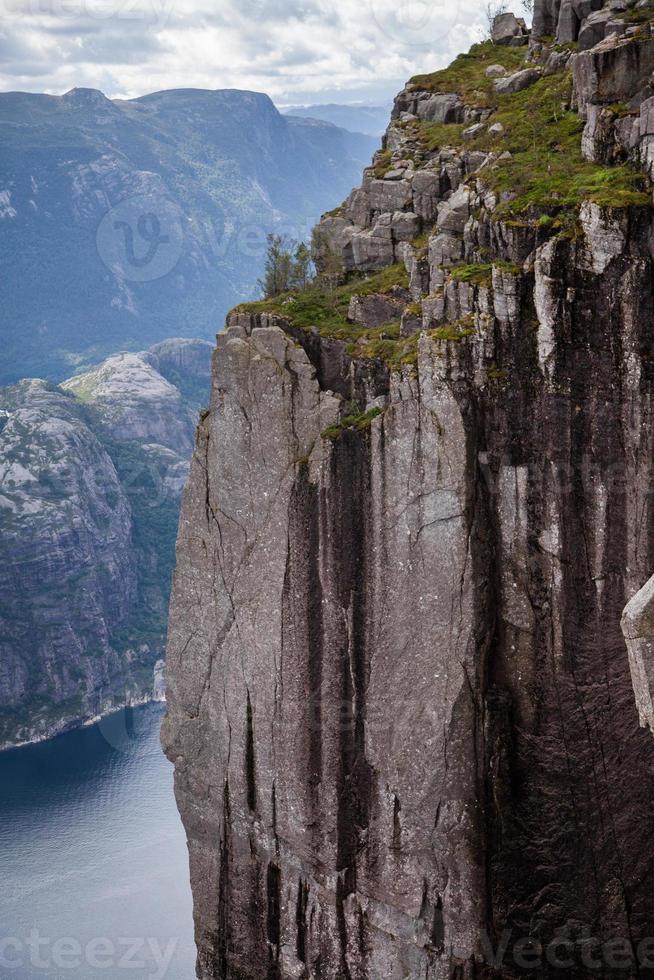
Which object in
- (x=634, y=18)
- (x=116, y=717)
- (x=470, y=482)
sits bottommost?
(x=116, y=717)

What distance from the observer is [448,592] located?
25531mm

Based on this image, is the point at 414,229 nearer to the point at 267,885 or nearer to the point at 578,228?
the point at 578,228

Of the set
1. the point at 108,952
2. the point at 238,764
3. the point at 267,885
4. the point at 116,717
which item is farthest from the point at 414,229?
the point at 116,717

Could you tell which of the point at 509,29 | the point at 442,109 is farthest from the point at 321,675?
the point at 509,29

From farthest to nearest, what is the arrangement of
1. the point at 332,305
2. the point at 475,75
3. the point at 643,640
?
1. the point at 475,75
2. the point at 332,305
3. the point at 643,640

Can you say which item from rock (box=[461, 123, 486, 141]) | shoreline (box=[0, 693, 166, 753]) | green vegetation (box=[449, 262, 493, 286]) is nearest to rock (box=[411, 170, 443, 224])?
rock (box=[461, 123, 486, 141])

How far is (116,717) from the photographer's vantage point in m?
124

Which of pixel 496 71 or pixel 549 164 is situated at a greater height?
pixel 496 71

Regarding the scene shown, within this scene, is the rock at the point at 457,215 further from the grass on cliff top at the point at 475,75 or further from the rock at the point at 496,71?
the rock at the point at 496,71

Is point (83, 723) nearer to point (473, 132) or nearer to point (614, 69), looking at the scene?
point (473, 132)

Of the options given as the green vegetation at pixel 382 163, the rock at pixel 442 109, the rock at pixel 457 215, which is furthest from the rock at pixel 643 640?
the rock at pixel 442 109

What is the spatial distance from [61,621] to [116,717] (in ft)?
72.5

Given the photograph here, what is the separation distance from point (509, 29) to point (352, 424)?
21478mm

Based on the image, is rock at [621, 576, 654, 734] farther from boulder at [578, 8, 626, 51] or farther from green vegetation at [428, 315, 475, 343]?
boulder at [578, 8, 626, 51]
